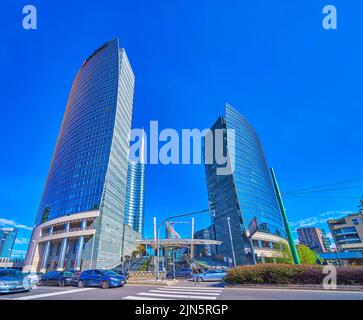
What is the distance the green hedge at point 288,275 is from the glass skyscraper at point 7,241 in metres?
200

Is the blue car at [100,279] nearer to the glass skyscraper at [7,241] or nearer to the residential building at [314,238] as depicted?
the residential building at [314,238]

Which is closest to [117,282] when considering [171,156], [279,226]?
[171,156]

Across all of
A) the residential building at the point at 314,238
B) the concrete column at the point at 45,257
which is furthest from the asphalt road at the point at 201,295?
the residential building at the point at 314,238

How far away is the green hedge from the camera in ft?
43.4

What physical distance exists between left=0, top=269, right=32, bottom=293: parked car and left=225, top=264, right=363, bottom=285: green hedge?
1435 cm

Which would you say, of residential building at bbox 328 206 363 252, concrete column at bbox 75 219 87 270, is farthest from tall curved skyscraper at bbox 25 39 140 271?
residential building at bbox 328 206 363 252

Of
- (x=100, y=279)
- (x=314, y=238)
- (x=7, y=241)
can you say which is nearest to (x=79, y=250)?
(x=100, y=279)

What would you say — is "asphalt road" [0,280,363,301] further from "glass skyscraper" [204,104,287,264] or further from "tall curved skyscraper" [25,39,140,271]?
"glass skyscraper" [204,104,287,264]

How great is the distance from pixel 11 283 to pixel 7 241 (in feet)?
681

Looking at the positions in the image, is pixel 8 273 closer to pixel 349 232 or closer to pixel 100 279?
pixel 100 279

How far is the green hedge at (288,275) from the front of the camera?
13.2m

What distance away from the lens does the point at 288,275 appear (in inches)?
574

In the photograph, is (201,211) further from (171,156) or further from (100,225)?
(100,225)
